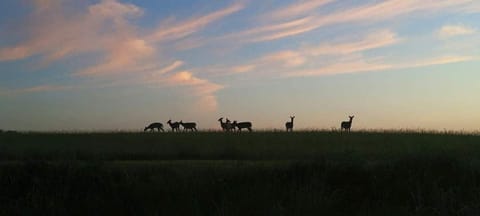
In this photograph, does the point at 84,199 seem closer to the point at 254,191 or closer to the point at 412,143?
the point at 254,191

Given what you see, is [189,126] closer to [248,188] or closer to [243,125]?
[243,125]

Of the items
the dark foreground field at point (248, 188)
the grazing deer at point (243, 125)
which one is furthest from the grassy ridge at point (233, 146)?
the grazing deer at point (243, 125)

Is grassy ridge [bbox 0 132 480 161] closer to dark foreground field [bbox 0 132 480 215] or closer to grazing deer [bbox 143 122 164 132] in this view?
dark foreground field [bbox 0 132 480 215]

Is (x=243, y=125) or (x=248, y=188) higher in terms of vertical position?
(x=243, y=125)

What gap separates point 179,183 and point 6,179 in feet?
16.7

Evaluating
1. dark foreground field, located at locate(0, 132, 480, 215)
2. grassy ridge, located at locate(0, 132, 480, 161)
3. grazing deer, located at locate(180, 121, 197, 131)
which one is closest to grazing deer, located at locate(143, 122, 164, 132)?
grazing deer, located at locate(180, 121, 197, 131)

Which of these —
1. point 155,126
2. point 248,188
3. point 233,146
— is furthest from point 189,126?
point 248,188

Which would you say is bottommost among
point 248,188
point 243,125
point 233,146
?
point 248,188

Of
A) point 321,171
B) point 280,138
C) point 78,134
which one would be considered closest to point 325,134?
point 280,138

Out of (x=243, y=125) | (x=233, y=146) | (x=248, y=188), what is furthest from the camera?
(x=243, y=125)

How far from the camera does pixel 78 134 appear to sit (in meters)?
39.5

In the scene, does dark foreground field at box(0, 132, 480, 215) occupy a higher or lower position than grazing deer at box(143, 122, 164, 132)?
lower

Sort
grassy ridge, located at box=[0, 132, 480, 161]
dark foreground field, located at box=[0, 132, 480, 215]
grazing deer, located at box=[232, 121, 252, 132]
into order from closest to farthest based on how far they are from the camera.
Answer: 1. dark foreground field, located at box=[0, 132, 480, 215]
2. grassy ridge, located at box=[0, 132, 480, 161]
3. grazing deer, located at box=[232, 121, 252, 132]

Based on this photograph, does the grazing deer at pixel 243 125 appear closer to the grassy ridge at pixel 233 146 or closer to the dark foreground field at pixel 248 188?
the grassy ridge at pixel 233 146
